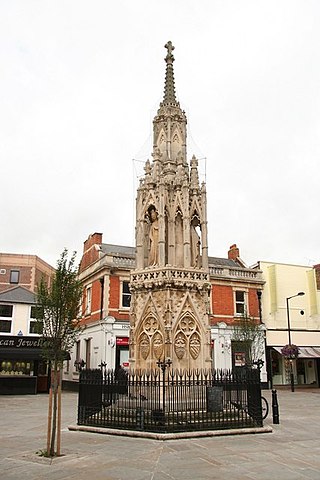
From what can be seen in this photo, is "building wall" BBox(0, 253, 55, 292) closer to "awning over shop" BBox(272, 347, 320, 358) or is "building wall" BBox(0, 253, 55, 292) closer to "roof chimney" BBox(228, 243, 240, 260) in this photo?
"roof chimney" BBox(228, 243, 240, 260)

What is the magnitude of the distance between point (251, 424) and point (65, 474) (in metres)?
5.89

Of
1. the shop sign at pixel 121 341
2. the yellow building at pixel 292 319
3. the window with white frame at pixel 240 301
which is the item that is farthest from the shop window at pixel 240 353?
the shop sign at pixel 121 341

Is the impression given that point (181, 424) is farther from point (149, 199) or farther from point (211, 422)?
point (149, 199)

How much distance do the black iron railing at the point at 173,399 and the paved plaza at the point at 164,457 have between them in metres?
0.64

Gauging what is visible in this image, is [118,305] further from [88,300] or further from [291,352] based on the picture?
[291,352]

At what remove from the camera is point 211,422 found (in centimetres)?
1116

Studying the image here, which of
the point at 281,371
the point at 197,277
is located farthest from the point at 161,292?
the point at 281,371

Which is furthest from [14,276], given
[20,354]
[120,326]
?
[120,326]

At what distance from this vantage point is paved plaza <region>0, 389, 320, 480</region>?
7.40 meters

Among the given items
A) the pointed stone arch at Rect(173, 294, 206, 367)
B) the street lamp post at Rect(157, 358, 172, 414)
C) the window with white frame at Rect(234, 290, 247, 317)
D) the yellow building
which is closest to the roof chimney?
the yellow building

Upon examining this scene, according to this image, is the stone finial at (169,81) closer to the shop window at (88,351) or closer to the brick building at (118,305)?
the brick building at (118,305)

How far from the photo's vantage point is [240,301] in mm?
33625

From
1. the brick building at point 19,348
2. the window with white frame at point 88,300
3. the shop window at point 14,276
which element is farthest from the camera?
the shop window at point 14,276

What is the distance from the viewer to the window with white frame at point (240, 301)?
3341 cm
